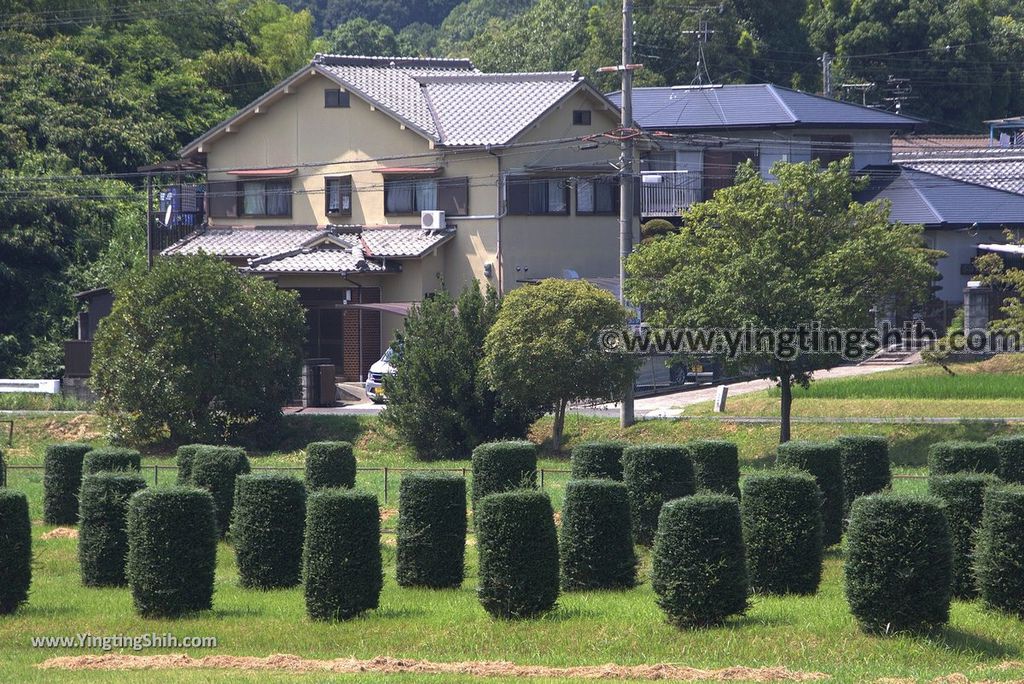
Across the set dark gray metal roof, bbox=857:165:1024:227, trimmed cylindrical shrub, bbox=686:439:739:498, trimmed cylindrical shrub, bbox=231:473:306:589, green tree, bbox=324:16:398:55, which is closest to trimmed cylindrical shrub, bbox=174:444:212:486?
trimmed cylindrical shrub, bbox=231:473:306:589

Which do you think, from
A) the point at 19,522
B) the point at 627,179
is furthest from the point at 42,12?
the point at 19,522

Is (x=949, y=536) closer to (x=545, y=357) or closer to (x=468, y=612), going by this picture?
(x=468, y=612)

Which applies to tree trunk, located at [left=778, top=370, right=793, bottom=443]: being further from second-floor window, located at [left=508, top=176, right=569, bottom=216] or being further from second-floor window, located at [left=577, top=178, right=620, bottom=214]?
second-floor window, located at [left=577, top=178, right=620, bottom=214]

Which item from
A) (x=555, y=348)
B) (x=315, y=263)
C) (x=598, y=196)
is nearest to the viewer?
(x=555, y=348)

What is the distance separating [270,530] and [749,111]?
34895mm

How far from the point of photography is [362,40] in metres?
96.2

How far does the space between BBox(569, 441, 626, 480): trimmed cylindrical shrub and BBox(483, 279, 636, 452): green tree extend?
30.2 ft

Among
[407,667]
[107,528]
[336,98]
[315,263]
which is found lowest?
[407,667]

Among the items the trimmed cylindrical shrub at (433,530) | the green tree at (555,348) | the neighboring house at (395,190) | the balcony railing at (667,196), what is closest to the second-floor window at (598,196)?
the neighboring house at (395,190)

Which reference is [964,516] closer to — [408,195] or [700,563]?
[700,563]

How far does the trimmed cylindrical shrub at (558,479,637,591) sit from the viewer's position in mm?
18359

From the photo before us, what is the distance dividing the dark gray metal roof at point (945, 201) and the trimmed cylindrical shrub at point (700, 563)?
3105 centimetres

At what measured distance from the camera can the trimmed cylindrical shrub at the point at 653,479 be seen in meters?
21.7

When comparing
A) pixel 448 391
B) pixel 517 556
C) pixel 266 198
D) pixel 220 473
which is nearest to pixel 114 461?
pixel 220 473
